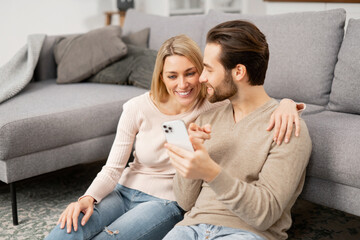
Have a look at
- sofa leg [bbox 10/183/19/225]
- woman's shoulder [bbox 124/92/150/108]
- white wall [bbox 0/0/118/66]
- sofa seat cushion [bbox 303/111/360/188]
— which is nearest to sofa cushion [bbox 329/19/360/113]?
sofa seat cushion [bbox 303/111/360/188]

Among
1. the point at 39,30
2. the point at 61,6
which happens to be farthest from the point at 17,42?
the point at 61,6

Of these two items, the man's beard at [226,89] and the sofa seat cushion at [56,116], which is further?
the sofa seat cushion at [56,116]

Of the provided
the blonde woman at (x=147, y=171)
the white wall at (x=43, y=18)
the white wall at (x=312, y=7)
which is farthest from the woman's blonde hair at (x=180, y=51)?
the white wall at (x=43, y=18)

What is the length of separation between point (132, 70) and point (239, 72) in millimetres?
1376

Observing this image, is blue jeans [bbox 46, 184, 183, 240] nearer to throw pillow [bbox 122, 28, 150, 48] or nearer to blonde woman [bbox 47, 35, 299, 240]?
blonde woman [bbox 47, 35, 299, 240]

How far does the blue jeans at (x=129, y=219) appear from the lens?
4.34ft

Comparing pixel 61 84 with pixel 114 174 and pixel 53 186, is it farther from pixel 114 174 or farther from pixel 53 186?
pixel 114 174

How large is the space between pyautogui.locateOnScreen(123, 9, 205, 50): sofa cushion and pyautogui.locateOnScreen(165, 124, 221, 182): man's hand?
4.93 ft

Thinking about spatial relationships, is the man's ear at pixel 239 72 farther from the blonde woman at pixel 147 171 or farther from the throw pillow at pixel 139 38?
the throw pillow at pixel 139 38

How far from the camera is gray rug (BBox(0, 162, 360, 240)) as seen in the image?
178 centimetres

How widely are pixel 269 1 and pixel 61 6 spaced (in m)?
1.91

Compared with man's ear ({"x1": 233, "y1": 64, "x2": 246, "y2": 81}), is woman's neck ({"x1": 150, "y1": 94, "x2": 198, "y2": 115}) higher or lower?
lower

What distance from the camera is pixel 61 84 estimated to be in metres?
2.60

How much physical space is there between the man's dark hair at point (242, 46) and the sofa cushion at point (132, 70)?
4.14 ft
